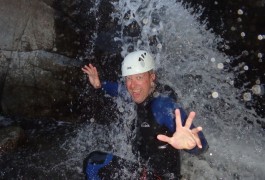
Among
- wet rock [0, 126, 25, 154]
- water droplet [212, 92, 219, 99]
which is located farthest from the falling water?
wet rock [0, 126, 25, 154]

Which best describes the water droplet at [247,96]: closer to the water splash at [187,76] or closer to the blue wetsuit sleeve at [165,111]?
the water splash at [187,76]

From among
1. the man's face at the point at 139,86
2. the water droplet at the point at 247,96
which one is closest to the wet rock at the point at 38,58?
the man's face at the point at 139,86

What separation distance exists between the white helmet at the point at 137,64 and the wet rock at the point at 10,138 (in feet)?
8.60

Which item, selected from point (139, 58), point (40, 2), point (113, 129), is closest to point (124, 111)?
point (113, 129)

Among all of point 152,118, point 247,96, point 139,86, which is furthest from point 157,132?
point 247,96

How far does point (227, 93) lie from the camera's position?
6.43m

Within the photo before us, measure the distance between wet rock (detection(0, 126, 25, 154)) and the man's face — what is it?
266 centimetres

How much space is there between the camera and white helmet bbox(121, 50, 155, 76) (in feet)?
14.6

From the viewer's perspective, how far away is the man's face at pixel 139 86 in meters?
4.30

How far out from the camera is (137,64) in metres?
4.47

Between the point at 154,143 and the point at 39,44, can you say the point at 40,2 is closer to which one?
the point at 39,44

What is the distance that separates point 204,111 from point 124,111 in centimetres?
163

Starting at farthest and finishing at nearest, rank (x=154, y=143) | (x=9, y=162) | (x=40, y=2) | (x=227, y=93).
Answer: (x=227, y=93) → (x=40, y=2) → (x=9, y=162) → (x=154, y=143)

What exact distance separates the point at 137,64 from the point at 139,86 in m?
0.35
